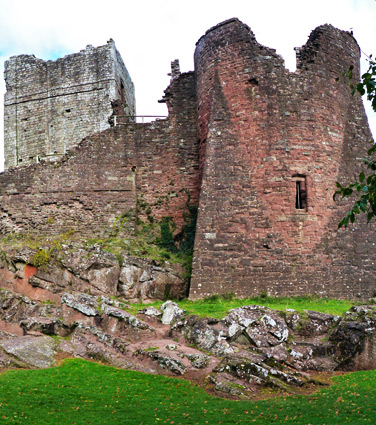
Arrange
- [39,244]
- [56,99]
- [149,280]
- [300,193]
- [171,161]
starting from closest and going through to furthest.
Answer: [149,280] < [39,244] < [300,193] < [171,161] < [56,99]

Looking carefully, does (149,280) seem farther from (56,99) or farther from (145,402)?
(56,99)

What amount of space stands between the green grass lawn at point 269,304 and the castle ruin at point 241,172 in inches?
12.6

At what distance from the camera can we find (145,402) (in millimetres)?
9453

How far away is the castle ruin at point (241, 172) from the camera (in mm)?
16531

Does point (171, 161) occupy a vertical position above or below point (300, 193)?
above

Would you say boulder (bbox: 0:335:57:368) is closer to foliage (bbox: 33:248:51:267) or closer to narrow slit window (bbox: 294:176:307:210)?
foliage (bbox: 33:248:51:267)

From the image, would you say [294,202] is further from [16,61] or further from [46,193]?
[16,61]

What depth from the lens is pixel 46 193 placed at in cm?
1908

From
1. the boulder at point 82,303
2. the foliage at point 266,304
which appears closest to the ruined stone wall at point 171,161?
the foliage at point 266,304

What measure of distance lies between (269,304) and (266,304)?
104mm

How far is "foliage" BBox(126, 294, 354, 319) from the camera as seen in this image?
14.5m

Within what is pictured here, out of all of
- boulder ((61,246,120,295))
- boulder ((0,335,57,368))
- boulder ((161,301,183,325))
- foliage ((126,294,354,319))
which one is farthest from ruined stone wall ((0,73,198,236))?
boulder ((0,335,57,368))

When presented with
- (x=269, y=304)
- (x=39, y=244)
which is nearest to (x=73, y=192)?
(x=39, y=244)

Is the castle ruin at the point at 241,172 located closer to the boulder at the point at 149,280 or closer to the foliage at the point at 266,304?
the foliage at the point at 266,304
